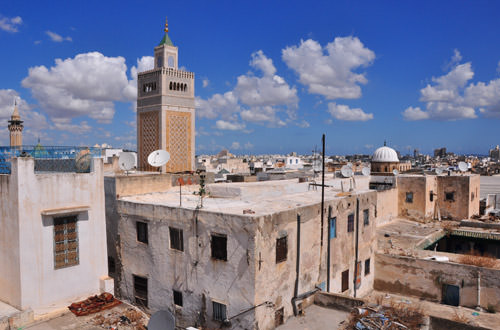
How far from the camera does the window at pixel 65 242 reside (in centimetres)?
1016

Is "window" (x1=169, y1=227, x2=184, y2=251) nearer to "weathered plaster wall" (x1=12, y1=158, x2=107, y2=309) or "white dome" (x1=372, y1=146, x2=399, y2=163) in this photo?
"weathered plaster wall" (x1=12, y1=158, x2=107, y2=309)

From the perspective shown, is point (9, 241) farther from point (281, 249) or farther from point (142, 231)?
point (281, 249)

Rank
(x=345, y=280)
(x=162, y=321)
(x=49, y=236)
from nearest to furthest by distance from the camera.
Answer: (x=162, y=321) → (x=49, y=236) → (x=345, y=280)

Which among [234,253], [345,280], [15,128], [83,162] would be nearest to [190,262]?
[234,253]

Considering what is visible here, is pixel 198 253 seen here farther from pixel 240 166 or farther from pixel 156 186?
pixel 240 166

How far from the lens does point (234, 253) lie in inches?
395

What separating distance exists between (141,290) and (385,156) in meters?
25.6

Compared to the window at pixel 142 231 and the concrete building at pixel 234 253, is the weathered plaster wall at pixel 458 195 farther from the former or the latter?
the window at pixel 142 231

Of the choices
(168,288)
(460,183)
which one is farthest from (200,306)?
(460,183)

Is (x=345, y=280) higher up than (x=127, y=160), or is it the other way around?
(x=127, y=160)

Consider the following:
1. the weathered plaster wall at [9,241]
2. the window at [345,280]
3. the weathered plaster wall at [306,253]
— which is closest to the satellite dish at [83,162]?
the weathered plaster wall at [9,241]

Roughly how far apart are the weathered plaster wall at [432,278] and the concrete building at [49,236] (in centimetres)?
1127

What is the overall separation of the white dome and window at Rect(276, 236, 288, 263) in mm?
24338

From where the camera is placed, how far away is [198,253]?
35.4 feet
